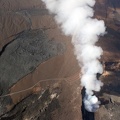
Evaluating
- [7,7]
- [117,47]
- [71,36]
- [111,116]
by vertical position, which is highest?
[7,7]

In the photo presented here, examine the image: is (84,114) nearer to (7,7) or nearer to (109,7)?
(7,7)

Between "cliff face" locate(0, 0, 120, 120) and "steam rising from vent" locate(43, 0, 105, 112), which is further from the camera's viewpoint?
"steam rising from vent" locate(43, 0, 105, 112)

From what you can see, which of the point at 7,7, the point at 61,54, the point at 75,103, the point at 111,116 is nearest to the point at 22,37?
the point at 61,54

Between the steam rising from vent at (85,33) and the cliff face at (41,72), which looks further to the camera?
the steam rising from vent at (85,33)
